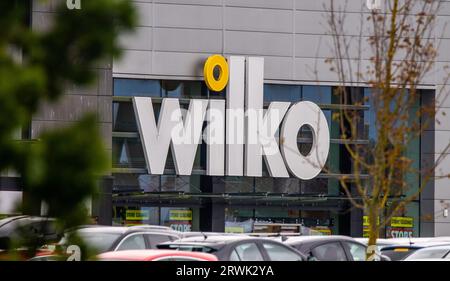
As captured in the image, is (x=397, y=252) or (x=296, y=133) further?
(x=296, y=133)

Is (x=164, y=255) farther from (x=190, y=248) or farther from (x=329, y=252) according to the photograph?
(x=329, y=252)

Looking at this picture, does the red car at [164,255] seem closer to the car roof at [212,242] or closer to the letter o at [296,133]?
the car roof at [212,242]

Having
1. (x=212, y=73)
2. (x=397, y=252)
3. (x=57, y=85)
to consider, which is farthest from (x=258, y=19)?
(x=57, y=85)

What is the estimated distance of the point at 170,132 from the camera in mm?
34875

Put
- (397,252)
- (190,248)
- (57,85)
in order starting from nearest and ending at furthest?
(57,85)
(190,248)
(397,252)

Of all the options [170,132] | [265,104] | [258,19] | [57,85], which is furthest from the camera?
[258,19]

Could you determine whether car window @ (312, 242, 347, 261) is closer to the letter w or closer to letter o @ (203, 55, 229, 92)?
the letter w

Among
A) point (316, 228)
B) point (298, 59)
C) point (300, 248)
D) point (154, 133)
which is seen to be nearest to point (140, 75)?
point (154, 133)

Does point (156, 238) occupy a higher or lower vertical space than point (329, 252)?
higher

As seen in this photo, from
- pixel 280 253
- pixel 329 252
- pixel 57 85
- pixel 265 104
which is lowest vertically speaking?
pixel 329 252

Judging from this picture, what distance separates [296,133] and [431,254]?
1962 centimetres

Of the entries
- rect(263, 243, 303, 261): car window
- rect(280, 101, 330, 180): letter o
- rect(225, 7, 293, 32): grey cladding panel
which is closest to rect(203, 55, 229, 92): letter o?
rect(225, 7, 293, 32): grey cladding panel

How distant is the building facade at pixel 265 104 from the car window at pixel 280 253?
65.0 feet

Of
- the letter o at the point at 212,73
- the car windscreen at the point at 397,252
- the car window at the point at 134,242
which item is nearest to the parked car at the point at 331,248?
the car windscreen at the point at 397,252
